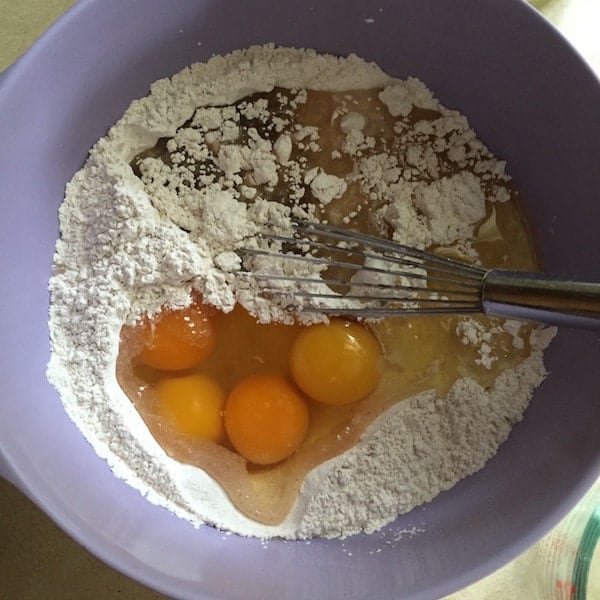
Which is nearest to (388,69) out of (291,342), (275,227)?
(275,227)

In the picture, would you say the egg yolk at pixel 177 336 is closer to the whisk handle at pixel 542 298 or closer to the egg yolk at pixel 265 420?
the egg yolk at pixel 265 420

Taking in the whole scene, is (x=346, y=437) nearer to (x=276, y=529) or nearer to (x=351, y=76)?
(x=276, y=529)

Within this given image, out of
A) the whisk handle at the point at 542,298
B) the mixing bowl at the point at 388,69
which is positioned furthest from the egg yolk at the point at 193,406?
the whisk handle at the point at 542,298

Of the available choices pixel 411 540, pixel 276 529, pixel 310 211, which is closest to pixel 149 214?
pixel 310 211

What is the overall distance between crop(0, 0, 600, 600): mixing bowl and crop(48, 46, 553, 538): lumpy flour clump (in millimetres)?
30

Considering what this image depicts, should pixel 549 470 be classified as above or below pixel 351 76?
below

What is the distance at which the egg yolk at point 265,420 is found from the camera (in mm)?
1176

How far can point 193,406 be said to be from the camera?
3.92 feet

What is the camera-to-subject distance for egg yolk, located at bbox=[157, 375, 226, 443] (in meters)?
1.19

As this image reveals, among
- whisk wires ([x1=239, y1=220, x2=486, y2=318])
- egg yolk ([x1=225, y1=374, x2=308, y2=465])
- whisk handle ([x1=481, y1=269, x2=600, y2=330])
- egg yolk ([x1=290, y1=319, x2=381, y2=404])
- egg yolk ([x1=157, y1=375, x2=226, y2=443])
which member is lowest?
egg yolk ([x1=157, y1=375, x2=226, y2=443])

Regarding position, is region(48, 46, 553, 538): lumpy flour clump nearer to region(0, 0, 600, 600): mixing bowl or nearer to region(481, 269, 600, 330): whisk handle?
region(0, 0, 600, 600): mixing bowl

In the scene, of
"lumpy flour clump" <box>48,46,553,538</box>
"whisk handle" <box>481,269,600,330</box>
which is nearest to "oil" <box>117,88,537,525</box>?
"lumpy flour clump" <box>48,46,553,538</box>

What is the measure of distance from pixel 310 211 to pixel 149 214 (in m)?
0.26

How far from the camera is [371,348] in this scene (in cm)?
119
